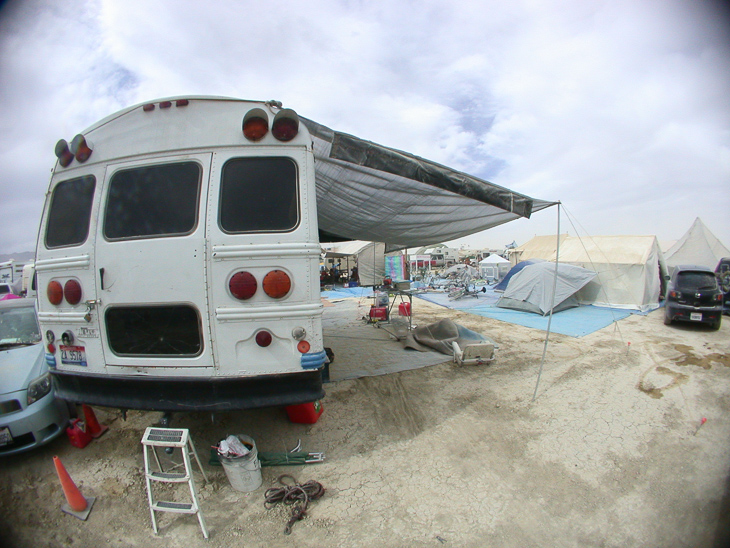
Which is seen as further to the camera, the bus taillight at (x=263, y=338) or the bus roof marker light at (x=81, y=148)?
the bus roof marker light at (x=81, y=148)

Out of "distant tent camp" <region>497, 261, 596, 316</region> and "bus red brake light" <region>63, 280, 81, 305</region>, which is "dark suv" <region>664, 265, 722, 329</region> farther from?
"bus red brake light" <region>63, 280, 81, 305</region>

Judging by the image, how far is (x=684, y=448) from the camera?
3.38 meters

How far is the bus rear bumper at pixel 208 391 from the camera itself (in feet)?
8.31

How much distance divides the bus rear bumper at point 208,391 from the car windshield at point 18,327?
2347 mm

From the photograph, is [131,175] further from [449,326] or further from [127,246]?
[449,326]

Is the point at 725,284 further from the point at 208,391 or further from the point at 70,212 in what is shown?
the point at 70,212

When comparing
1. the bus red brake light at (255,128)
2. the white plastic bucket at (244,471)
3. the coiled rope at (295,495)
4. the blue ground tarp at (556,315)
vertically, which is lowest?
the blue ground tarp at (556,315)

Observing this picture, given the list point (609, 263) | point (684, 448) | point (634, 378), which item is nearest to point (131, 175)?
point (684, 448)

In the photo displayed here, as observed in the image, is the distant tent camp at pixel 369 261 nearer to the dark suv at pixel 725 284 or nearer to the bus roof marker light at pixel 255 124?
the dark suv at pixel 725 284

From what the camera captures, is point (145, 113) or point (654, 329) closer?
point (145, 113)

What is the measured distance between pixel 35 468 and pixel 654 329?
40.4 feet

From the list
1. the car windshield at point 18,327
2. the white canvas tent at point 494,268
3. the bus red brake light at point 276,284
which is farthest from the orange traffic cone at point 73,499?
the white canvas tent at point 494,268

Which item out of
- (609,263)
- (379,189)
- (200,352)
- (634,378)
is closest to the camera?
(200,352)

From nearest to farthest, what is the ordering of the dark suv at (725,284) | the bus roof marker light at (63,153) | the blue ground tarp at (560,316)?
the bus roof marker light at (63,153), the blue ground tarp at (560,316), the dark suv at (725,284)
